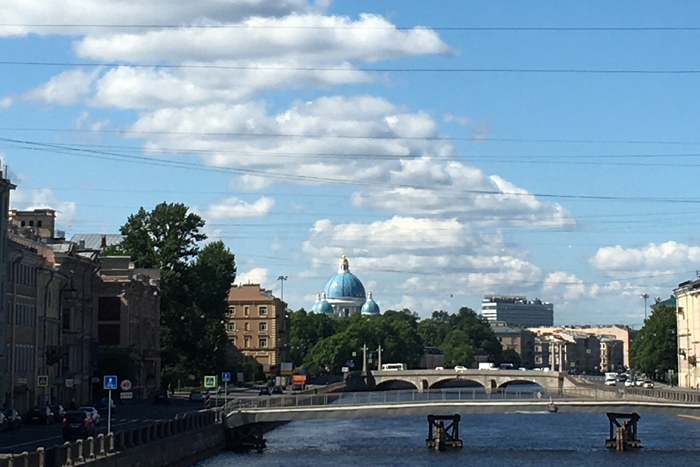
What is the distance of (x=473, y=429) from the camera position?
106375 millimetres

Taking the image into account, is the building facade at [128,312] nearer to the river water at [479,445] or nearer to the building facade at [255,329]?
the river water at [479,445]

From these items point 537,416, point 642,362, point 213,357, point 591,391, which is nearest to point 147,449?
point 213,357

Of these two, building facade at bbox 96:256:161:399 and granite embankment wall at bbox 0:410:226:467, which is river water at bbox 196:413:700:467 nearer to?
granite embankment wall at bbox 0:410:226:467

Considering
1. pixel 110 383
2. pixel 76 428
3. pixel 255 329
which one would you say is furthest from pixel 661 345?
pixel 110 383

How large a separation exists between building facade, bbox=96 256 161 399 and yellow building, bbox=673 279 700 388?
57.3 m

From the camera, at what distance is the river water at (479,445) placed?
70.6 meters

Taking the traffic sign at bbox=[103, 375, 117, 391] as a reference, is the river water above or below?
below

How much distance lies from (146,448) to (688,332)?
327ft

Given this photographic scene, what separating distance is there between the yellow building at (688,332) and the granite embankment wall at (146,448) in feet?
250

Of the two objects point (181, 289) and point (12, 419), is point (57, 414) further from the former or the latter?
point (181, 289)

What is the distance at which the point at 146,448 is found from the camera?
55125 millimetres

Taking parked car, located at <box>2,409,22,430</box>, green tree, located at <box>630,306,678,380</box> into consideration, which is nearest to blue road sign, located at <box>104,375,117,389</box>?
parked car, located at <box>2,409,22,430</box>

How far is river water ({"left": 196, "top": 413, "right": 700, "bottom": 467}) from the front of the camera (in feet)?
232

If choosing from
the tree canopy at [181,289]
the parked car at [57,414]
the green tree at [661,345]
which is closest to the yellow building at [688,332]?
the green tree at [661,345]
